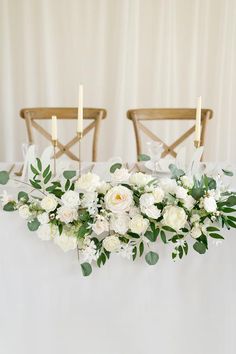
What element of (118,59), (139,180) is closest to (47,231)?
(139,180)

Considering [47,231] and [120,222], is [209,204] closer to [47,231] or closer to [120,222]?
[120,222]

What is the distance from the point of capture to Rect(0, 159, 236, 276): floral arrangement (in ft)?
3.56

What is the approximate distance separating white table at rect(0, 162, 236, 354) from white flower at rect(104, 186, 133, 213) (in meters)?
0.23

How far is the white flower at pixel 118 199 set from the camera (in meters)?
A: 1.07

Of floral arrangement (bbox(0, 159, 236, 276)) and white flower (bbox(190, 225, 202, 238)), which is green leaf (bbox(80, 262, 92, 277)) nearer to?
floral arrangement (bbox(0, 159, 236, 276))

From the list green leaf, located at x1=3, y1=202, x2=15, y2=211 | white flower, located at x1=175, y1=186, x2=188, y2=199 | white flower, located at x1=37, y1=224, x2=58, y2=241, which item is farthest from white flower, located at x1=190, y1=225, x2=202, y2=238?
green leaf, located at x1=3, y1=202, x2=15, y2=211

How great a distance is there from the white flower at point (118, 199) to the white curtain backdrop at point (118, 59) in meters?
2.24

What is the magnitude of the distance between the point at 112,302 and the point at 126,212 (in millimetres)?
320

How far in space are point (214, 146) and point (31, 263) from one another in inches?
94.8

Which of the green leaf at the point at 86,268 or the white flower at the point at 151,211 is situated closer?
the white flower at the point at 151,211

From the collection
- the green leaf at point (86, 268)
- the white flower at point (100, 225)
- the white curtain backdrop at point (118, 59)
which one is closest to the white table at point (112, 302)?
the green leaf at point (86, 268)

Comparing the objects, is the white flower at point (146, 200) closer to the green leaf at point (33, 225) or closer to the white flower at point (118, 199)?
the white flower at point (118, 199)

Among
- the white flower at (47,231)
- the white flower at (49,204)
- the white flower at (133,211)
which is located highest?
the white flower at (49,204)

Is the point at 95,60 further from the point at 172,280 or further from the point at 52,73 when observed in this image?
the point at 172,280
